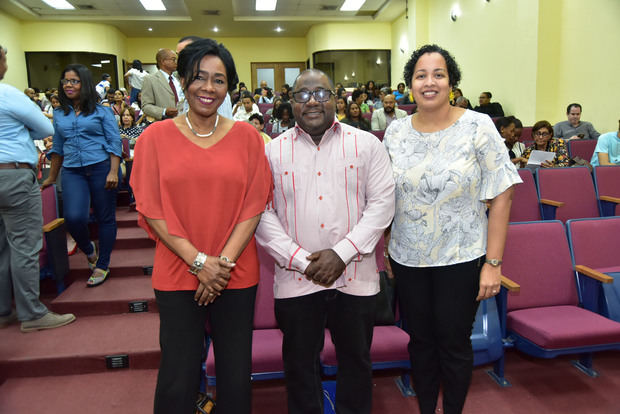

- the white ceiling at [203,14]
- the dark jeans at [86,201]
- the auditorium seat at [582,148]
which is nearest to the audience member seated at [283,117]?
the dark jeans at [86,201]

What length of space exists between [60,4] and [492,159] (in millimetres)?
12508

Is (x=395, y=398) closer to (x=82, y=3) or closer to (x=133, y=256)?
(x=133, y=256)

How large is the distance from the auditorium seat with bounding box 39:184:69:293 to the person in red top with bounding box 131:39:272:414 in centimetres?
182

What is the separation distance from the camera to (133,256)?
3283 millimetres

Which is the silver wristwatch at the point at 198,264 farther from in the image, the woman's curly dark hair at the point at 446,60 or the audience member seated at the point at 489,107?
the audience member seated at the point at 489,107

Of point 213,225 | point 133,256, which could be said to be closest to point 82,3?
point 133,256

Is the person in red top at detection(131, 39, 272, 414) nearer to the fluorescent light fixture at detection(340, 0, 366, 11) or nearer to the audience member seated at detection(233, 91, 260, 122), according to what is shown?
the audience member seated at detection(233, 91, 260, 122)

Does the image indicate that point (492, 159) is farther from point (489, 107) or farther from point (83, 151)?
point (489, 107)

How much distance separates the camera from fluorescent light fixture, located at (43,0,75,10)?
34.7ft

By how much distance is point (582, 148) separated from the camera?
193 inches

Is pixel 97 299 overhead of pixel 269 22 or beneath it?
beneath

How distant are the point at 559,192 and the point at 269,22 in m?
11.2

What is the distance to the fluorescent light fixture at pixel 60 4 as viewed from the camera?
10586 mm

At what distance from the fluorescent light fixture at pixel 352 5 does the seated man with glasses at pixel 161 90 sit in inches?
376
